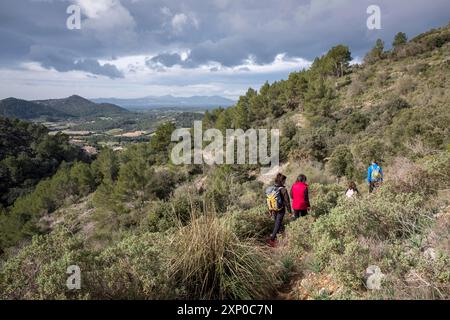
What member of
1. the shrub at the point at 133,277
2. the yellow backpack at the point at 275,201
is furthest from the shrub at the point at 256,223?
the shrub at the point at 133,277

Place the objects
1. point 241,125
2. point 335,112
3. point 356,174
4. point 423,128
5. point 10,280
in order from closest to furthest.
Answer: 1. point 10,280
2. point 423,128
3. point 356,174
4. point 335,112
5. point 241,125

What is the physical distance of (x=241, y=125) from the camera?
1244 inches

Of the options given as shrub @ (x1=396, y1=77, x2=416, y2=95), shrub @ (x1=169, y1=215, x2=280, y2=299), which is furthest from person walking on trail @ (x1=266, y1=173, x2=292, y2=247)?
shrub @ (x1=396, y1=77, x2=416, y2=95)

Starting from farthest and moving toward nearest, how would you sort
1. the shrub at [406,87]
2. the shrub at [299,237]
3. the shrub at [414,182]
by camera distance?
1. the shrub at [406,87]
2. the shrub at [414,182]
3. the shrub at [299,237]

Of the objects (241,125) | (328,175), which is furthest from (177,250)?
(241,125)

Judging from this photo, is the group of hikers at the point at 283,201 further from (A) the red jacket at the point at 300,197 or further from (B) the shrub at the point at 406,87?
(B) the shrub at the point at 406,87

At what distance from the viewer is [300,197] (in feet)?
17.9

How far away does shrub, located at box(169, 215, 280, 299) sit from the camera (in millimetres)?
3156

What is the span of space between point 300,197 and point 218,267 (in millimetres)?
2648

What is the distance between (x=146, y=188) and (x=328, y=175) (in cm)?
1234

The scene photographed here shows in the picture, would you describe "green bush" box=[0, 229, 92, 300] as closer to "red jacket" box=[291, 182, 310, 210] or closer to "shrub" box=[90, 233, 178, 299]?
"shrub" box=[90, 233, 178, 299]

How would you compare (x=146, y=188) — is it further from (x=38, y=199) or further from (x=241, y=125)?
(x=38, y=199)

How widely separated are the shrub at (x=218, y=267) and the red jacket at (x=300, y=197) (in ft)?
6.93

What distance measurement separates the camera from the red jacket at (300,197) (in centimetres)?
543
